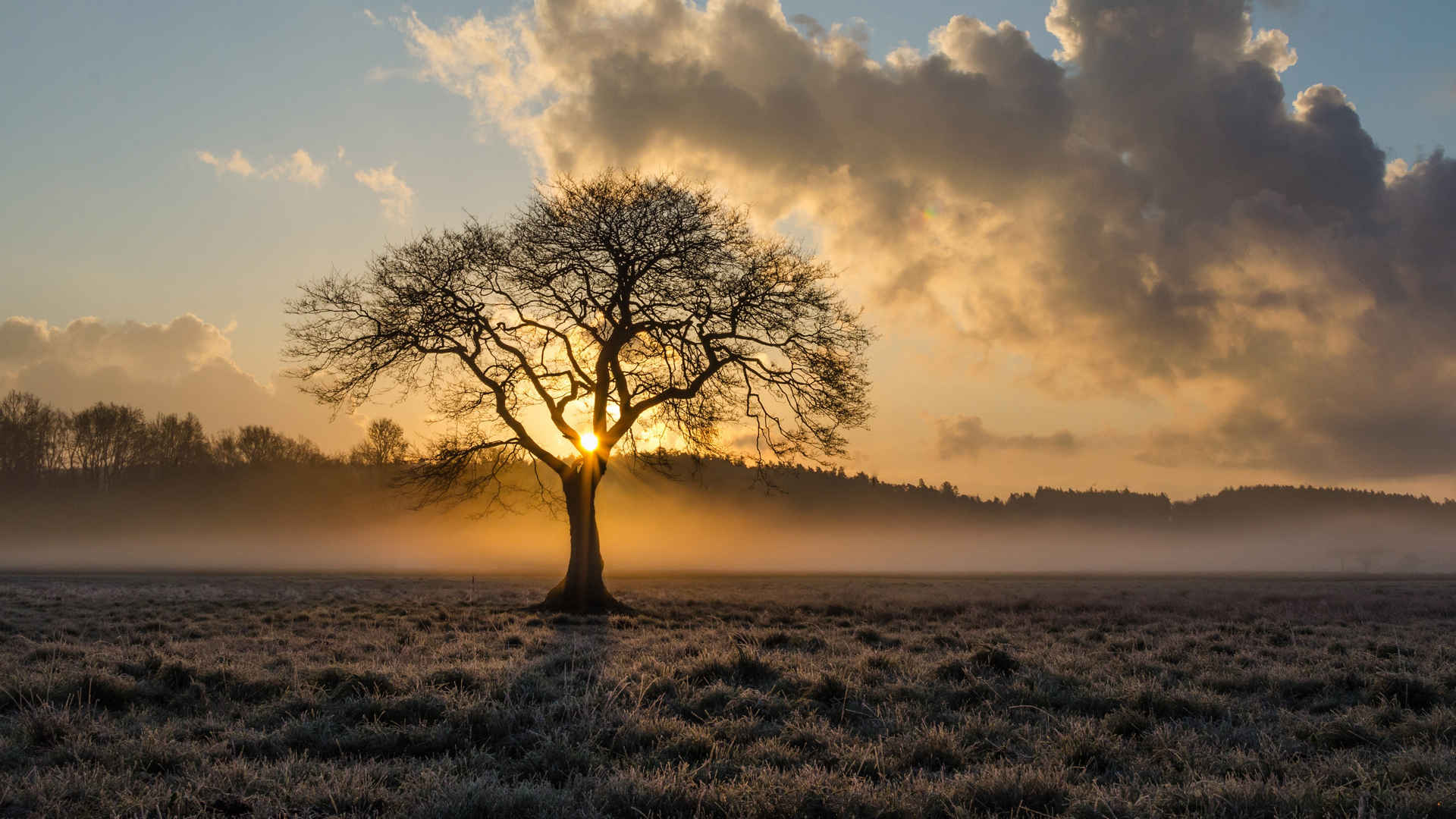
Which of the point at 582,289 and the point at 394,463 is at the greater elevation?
the point at 582,289

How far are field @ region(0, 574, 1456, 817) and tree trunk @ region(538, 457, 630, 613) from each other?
28.3 ft

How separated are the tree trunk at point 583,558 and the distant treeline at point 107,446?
81.5 m

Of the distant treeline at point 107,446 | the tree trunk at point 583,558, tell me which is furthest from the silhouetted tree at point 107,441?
the tree trunk at point 583,558

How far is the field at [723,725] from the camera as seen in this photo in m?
5.48

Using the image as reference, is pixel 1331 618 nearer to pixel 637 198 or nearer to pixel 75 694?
pixel 637 198

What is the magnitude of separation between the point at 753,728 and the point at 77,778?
533 centimetres

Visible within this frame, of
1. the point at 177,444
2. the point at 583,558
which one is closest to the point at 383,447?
the point at 583,558

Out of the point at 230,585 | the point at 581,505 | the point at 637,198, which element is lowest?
the point at 230,585

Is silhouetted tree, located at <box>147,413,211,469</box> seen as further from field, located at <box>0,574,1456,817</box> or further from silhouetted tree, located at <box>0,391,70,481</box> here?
field, located at <box>0,574,1456,817</box>

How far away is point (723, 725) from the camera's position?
764 cm

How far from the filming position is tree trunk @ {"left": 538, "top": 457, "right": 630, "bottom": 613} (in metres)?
25.2

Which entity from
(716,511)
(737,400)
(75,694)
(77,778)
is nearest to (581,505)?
(737,400)

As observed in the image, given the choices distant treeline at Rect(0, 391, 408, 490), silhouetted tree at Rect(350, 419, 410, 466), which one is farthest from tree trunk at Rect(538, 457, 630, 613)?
distant treeline at Rect(0, 391, 408, 490)

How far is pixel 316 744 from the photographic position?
7148 millimetres
